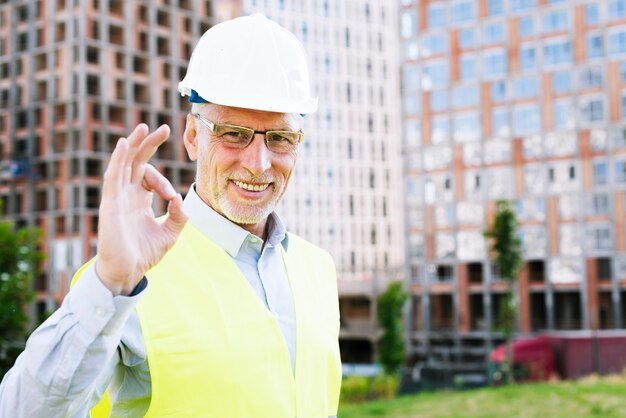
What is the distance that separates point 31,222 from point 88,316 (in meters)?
48.7

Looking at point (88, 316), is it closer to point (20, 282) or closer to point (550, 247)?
point (20, 282)

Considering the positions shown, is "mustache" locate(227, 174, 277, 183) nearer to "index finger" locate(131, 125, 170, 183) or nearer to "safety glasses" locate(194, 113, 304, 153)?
"safety glasses" locate(194, 113, 304, 153)

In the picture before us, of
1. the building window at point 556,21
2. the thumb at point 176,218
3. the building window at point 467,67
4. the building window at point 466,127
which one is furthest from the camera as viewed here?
the building window at point 467,67

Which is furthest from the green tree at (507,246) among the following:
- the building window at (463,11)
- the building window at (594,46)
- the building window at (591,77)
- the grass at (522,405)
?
the building window at (463,11)

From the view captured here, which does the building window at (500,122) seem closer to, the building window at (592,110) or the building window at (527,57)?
the building window at (527,57)

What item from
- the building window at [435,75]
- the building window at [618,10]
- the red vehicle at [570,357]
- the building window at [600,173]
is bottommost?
the red vehicle at [570,357]

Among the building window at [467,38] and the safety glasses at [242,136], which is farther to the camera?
the building window at [467,38]

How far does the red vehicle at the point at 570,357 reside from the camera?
98.3ft

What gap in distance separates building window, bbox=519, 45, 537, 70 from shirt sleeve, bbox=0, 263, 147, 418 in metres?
49.1

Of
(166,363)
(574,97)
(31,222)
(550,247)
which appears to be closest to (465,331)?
(550,247)

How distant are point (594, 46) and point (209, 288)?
4761 cm

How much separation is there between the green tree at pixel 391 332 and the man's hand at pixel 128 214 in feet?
109

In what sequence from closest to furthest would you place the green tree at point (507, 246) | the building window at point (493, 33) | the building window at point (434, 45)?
the green tree at point (507, 246), the building window at point (493, 33), the building window at point (434, 45)

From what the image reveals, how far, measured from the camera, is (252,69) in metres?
2.05
